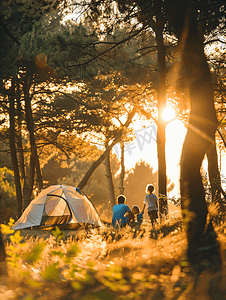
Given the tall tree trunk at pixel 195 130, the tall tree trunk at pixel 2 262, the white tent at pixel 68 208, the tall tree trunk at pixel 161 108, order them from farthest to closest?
the white tent at pixel 68 208
the tall tree trunk at pixel 161 108
the tall tree trunk at pixel 195 130
the tall tree trunk at pixel 2 262

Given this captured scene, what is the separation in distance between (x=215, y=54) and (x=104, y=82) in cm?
570

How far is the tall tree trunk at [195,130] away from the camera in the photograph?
406 cm

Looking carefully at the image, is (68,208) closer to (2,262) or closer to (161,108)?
(161,108)

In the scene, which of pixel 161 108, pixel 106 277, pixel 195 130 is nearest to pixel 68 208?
pixel 161 108

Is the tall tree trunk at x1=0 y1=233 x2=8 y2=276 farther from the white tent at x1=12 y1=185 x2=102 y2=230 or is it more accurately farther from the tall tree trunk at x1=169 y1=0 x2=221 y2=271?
the white tent at x1=12 y1=185 x2=102 y2=230

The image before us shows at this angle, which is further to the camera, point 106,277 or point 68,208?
point 68,208

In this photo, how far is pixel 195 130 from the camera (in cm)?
439

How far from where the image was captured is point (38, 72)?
1255 centimetres

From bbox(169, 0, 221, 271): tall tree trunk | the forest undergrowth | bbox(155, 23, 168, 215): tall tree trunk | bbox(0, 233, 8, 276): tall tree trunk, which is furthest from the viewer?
bbox(155, 23, 168, 215): tall tree trunk

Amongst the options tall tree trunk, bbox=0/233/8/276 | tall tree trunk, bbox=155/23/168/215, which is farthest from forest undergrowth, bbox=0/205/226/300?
tall tree trunk, bbox=155/23/168/215

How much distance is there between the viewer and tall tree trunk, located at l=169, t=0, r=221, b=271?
A: 4062mm

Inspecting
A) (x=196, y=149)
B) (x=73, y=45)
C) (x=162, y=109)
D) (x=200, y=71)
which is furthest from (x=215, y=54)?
(x=196, y=149)

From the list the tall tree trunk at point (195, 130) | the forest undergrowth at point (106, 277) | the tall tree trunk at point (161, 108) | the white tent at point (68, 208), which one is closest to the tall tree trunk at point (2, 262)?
the forest undergrowth at point (106, 277)

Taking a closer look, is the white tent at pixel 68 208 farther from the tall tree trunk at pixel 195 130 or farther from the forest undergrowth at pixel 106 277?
the forest undergrowth at pixel 106 277
